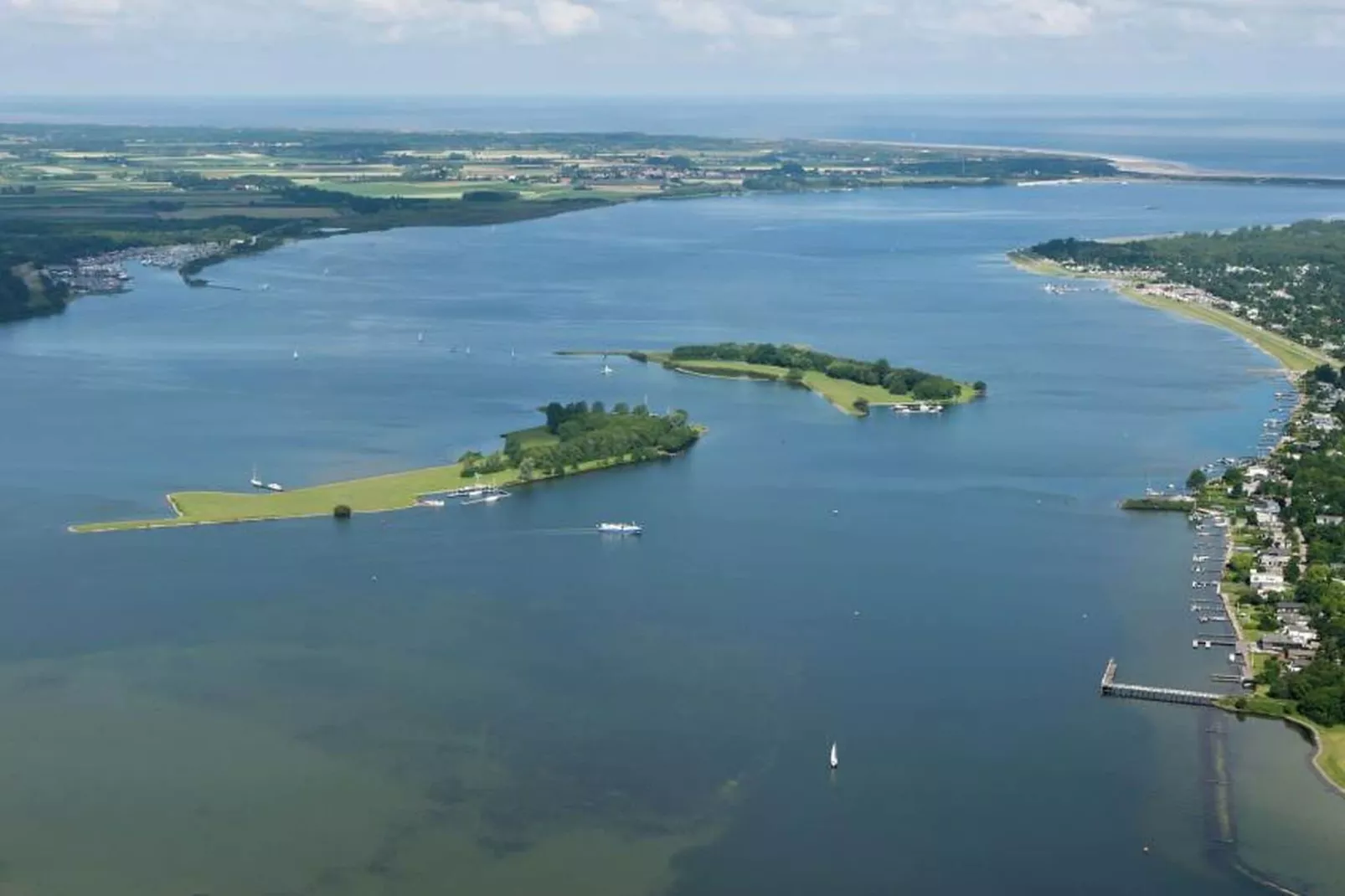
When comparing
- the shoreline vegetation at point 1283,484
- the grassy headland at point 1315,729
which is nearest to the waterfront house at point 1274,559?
the shoreline vegetation at point 1283,484

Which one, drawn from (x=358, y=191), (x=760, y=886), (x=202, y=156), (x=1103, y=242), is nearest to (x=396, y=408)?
(x=760, y=886)

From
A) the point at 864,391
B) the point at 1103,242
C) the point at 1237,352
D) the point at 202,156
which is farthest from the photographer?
the point at 202,156

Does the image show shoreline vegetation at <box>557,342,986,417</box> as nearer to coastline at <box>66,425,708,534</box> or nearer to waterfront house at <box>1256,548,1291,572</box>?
coastline at <box>66,425,708,534</box>

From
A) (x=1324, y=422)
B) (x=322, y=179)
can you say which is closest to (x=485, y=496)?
(x=1324, y=422)

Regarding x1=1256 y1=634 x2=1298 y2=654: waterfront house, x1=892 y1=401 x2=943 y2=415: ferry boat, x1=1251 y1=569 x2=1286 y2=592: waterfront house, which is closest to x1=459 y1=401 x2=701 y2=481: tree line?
x1=892 y1=401 x2=943 y2=415: ferry boat

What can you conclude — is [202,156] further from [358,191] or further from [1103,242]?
[1103,242]

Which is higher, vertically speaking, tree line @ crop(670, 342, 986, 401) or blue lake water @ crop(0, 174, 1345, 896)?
tree line @ crop(670, 342, 986, 401)
